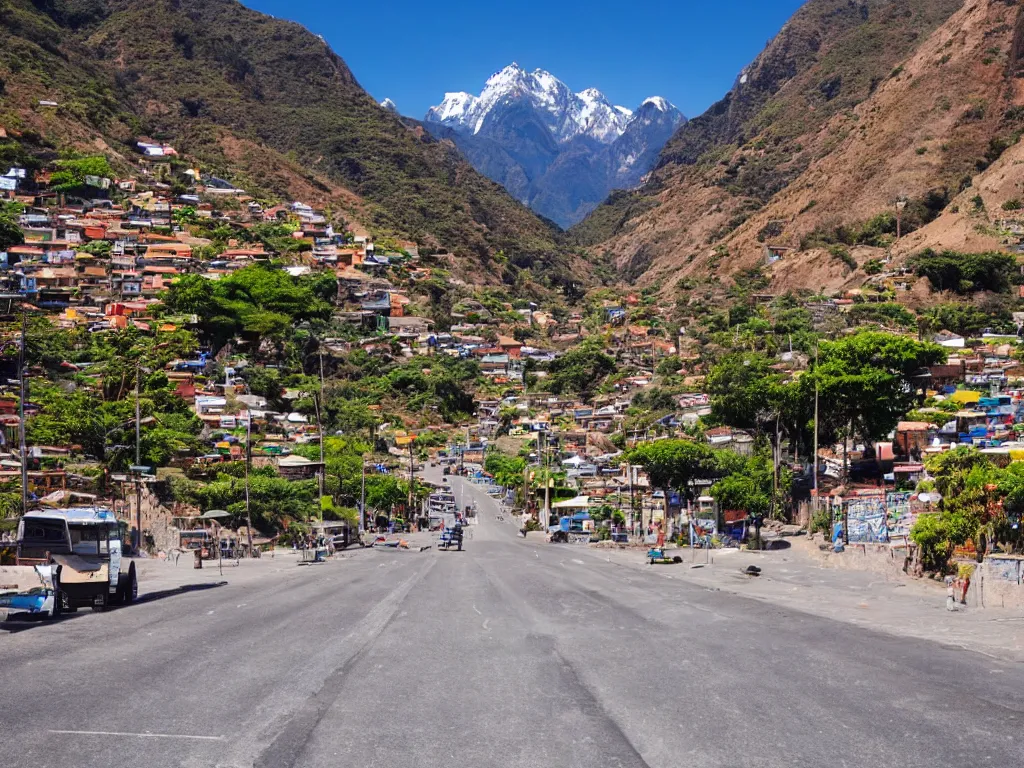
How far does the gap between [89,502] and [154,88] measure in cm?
16026

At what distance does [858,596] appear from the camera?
2156 cm

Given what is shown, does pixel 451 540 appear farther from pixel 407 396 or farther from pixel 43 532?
pixel 407 396

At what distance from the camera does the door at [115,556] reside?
1802 cm

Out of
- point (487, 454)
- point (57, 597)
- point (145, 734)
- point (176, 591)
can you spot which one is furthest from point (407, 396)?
point (145, 734)

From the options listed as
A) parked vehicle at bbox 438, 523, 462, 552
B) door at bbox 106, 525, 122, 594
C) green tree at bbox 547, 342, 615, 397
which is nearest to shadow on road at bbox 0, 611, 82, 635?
door at bbox 106, 525, 122, 594

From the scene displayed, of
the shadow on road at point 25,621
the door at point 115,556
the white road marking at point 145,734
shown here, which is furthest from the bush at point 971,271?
the white road marking at point 145,734

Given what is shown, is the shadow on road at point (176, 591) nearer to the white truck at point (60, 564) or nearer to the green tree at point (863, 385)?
the white truck at point (60, 564)

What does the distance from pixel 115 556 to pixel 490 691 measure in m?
10.4

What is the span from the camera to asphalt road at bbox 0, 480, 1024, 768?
8508 millimetres

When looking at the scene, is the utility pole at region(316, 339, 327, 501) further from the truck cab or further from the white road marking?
the white road marking

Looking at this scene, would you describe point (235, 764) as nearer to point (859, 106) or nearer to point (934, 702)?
point (934, 702)

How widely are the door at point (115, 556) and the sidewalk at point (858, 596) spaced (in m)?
12.9

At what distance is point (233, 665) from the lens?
39.7ft

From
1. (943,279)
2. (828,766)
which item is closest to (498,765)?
(828,766)
